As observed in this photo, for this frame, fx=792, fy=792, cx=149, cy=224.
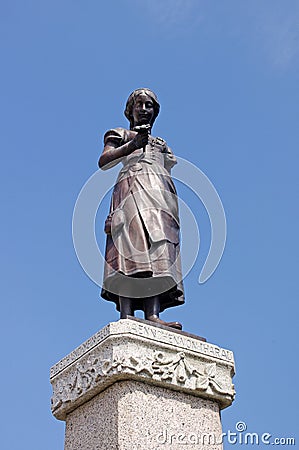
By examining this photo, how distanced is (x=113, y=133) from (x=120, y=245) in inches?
47.6

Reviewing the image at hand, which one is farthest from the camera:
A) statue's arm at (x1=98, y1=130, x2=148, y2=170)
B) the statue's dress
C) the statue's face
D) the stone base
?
the statue's face

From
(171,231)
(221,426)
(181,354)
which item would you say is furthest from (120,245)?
(221,426)

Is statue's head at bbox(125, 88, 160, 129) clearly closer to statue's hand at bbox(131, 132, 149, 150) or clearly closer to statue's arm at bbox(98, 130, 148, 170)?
statue's arm at bbox(98, 130, 148, 170)

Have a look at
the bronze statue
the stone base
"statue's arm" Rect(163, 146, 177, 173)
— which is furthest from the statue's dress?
the stone base

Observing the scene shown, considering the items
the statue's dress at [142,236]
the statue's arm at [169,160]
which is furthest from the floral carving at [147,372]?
the statue's arm at [169,160]

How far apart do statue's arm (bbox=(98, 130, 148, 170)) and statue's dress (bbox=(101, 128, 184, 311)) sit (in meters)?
0.01

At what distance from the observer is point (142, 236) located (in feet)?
21.9

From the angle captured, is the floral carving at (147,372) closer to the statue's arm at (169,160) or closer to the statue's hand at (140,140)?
the statue's hand at (140,140)

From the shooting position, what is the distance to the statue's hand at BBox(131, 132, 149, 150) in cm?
659

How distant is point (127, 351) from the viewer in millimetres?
5754

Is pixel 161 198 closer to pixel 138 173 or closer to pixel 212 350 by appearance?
pixel 138 173

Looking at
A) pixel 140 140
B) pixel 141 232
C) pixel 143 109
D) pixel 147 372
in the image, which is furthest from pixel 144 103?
pixel 147 372

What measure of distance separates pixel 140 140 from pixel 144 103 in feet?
3.06

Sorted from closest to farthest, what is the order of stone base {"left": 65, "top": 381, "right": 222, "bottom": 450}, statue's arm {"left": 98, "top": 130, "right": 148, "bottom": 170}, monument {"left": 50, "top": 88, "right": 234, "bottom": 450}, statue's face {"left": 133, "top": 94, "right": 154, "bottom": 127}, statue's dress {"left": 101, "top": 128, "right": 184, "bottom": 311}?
stone base {"left": 65, "top": 381, "right": 222, "bottom": 450}
monument {"left": 50, "top": 88, "right": 234, "bottom": 450}
statue's dress {"left": 101, "top": 128, "right": 184, "bottom": 311}
statue's arm {"left": 98, "top": 130, "right": 148, "bottom": 170}
statue's face {"left": 133, "top": 94, "right": 154, "bottom": 127}
